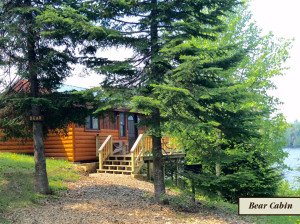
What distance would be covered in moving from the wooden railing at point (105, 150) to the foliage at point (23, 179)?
162 centimetres

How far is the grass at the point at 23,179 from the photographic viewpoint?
1018 centimetres

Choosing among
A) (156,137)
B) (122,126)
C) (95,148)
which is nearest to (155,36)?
(156,137)

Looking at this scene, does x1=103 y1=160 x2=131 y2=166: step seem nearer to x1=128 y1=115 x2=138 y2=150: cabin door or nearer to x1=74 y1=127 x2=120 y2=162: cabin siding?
x1=74 y1=127 x2=120 y2=162: cabin siding

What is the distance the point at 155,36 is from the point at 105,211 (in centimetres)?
537

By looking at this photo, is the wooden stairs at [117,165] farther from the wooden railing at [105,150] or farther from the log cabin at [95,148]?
the wooden railing at [105,150]

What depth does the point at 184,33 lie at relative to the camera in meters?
10.0

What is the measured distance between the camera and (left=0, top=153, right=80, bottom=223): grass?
10177mm

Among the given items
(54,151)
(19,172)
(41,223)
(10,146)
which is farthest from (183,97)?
(10,146)

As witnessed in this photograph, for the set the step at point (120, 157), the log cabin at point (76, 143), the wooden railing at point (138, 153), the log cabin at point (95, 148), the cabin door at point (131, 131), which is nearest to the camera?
the wooden railing at point (138, 153)

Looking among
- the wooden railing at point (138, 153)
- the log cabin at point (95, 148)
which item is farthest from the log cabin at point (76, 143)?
the wooden railing at point (138, 153)

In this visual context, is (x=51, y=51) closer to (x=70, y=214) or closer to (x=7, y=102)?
(x=7, y=102)

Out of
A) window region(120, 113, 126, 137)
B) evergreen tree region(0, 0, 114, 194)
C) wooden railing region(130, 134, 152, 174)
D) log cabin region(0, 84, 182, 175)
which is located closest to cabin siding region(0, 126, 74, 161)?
log cabin region(0, 84, 182, 175)

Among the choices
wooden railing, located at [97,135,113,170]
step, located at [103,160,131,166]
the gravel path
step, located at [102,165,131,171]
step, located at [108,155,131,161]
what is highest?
wooden railing, located at [97,135,113,170]

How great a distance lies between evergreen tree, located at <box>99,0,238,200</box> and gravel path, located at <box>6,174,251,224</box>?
3.35 feet
